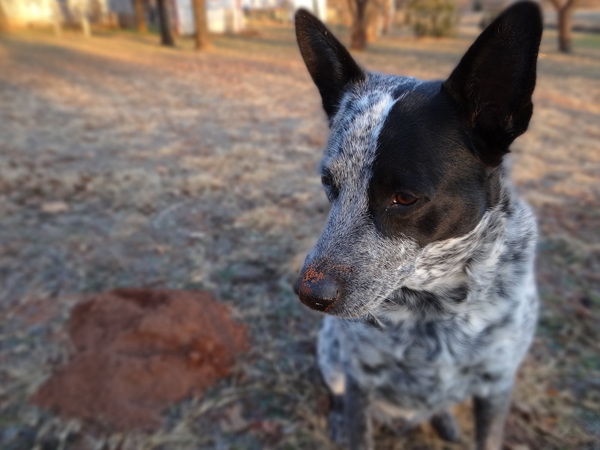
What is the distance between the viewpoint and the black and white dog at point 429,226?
151 centimetres

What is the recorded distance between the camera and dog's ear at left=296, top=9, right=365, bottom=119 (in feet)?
5.93

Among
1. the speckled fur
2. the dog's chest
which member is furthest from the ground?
the speckled fur

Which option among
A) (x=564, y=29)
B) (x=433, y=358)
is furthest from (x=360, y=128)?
(x=564, y=29)

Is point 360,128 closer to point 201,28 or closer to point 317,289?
point 317,289

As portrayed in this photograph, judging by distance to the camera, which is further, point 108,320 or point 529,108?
point 108,320

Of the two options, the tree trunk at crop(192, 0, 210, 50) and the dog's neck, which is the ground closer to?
the dog's neck

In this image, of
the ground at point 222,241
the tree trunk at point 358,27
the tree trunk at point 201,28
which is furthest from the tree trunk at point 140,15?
the ground at point 222,241

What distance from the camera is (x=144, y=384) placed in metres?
2.62

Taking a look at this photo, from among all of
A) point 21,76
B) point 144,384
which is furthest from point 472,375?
point 21,76

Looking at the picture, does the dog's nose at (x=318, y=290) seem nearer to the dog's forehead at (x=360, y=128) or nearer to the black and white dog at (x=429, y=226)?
the black and white dog at (x=429, y=226)

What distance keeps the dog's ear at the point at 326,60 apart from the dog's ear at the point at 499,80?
19.9 inches

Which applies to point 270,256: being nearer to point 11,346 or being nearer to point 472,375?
point 11,346

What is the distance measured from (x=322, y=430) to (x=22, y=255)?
120 inches

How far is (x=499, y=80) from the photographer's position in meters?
1.46
